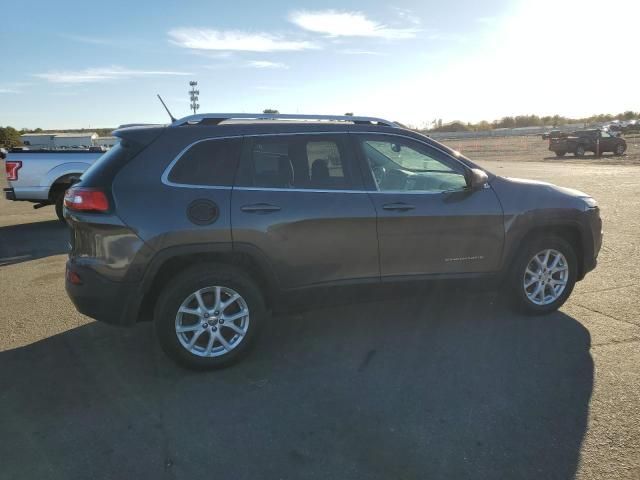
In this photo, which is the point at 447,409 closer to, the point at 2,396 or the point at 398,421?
the point at 398,421

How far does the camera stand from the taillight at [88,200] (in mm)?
3617

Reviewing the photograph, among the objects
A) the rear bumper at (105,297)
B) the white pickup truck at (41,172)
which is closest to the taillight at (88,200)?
the rear bumper at (105,297)

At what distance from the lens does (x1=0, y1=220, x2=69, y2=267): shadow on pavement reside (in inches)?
307

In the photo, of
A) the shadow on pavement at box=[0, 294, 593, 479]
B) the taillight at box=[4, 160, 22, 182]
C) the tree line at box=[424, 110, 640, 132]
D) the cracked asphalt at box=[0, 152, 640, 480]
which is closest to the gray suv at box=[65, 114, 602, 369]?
the cracked asphalt at box=[0, 152, 640, 480]

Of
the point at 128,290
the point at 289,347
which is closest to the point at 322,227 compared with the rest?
the point at 289,347

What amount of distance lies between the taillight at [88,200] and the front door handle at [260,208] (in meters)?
0.98

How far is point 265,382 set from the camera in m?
3.73

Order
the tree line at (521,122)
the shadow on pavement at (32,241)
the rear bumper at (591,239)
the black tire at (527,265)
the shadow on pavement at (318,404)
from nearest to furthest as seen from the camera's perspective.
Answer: the shadow on pavement at (318,404)
the black tire at (527,265)
the rear bumper at (591,239)
the shadow on pavement at (32,241)
the tree line at (521,122)

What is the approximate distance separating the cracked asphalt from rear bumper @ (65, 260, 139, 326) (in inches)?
19.6

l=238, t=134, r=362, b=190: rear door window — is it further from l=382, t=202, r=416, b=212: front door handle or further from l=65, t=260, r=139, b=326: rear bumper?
l=65, t=260, r=139, b=326: rear bumper

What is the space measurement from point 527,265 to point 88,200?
12.3 feet

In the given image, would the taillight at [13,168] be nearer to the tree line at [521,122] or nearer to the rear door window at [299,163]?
the rear door window at [299,163]

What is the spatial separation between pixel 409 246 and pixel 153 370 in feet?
7.49

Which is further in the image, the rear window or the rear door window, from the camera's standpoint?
the rear door window
